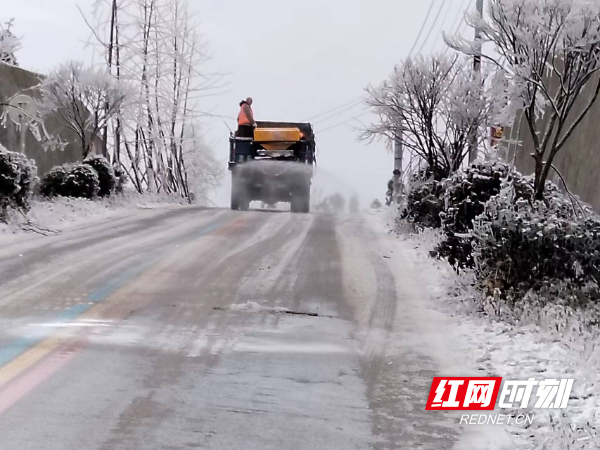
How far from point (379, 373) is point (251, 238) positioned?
7345 millimetres

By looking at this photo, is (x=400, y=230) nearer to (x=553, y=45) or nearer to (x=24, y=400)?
(x=553, y=45)

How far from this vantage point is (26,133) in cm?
1778

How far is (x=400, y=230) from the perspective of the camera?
14.5 meters

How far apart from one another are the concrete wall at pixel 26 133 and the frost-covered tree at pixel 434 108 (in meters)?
8.77

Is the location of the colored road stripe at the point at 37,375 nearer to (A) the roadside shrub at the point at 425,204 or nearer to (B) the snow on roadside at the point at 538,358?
(B) the snow on roadside at the point at 538,358

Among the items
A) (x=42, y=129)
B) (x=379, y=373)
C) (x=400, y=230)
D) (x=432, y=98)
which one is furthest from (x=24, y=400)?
(x=42, y=129)

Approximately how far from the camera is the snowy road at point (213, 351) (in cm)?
422

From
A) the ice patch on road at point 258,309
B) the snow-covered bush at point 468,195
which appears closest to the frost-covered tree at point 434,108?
the snow-covered bush at point 468,195

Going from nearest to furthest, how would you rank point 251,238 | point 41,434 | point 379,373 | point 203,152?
point 41,434, point 379,373, point 251,238, point 203,152

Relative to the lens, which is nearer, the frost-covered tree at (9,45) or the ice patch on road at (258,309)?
the ice patch on road at (258,309)

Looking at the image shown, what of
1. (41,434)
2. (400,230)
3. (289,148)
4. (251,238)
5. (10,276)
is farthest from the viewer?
(289,148)

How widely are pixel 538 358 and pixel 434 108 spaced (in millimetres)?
10058
